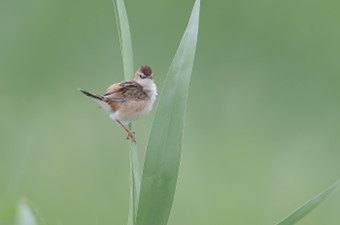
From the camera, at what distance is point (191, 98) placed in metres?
3.72

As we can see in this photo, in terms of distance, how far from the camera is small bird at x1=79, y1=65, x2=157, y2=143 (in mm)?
1964

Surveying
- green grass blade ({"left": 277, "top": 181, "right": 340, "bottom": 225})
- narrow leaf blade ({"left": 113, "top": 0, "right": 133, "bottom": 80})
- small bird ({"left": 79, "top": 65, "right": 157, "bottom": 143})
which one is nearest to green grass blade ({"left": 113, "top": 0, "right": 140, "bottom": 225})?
narrow leaf blade ({"left": 113, "top": 0, "right": 133, "bottom": 80})

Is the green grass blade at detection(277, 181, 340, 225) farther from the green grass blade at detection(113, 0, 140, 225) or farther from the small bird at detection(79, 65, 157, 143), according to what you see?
the small bird at detection(79, 65, 157, 143)

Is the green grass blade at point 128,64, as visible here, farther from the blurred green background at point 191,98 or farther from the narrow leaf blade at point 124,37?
the blurred green background at point 191,98

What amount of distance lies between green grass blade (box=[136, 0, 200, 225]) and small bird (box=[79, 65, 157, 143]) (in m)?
0.74

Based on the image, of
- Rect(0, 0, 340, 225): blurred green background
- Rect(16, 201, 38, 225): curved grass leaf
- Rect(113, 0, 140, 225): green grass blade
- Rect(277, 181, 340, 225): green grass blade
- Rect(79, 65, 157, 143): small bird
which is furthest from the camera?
Rect(0, 0, 340, 225): blurred green background

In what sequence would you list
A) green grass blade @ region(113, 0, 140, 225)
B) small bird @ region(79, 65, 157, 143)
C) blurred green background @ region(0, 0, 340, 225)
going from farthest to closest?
blurred green background @ region(0, 0, 340, 225) → small bird @ region(79, 65, 157, 143) → green grass blade @ region(113, 0, 140, 225)

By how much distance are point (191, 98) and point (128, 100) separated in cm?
171

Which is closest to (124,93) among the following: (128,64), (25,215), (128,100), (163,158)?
(128,100)

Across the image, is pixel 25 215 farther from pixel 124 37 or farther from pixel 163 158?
pixel 124 37

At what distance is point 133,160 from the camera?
1297mm

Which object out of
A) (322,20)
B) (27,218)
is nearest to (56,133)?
(322,20)

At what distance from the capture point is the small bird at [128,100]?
196cm

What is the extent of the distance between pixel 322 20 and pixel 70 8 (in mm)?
1215
